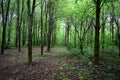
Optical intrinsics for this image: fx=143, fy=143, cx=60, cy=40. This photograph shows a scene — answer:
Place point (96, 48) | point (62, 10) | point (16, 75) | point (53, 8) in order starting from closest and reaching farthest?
1. point (16, 75)
2. point (96, 48)
3. point (53, 8)
4. point (62, 10)

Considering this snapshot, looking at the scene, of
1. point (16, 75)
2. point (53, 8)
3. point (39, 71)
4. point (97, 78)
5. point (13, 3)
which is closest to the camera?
point (97, 78)

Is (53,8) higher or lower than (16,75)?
higher

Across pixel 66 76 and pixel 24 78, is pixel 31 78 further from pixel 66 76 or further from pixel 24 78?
pixel 66 76

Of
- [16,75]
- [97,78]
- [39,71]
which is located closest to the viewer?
[97,78]

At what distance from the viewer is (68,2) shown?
2442 centimetres

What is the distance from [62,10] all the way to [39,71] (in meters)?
17.2

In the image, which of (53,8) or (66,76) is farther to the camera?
(53,8)

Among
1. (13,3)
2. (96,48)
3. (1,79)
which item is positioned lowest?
(1,79)

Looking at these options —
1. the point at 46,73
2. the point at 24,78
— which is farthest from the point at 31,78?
the point at 46,73

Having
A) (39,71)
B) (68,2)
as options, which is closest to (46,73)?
(39,71)

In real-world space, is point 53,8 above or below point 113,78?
above

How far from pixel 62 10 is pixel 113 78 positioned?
18.7 m

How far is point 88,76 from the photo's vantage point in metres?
8.52

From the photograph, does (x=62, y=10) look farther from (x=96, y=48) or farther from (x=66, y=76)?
(x=66, y=76)
